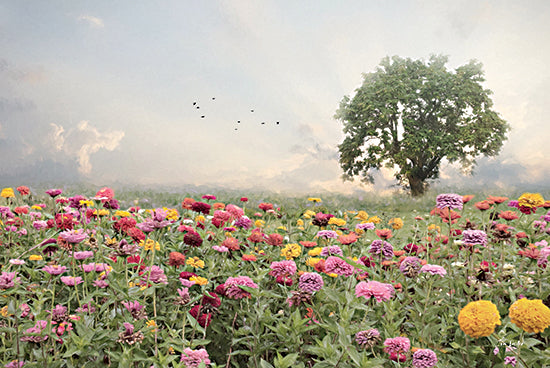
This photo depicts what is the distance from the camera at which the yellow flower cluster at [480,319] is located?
5.70 ft

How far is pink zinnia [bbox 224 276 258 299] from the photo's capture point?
2197mm

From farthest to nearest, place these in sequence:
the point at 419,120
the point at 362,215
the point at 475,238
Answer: the point at 419,120 → the point at 362,215 → the point at 475,238

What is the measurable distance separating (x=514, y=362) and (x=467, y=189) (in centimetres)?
1691

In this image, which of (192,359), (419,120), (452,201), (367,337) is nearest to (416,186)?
(419,120)

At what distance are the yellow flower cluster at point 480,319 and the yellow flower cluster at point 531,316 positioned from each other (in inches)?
4.6

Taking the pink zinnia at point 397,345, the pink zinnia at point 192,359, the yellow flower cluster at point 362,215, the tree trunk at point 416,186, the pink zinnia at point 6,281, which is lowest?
the pink zinnia at point 192,359

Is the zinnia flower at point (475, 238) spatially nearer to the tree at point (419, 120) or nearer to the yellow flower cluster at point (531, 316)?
the yellow flower cluster at point (531, 316)

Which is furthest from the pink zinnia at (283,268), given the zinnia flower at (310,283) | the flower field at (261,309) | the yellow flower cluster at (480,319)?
the yellow flower cluster at (480,319)

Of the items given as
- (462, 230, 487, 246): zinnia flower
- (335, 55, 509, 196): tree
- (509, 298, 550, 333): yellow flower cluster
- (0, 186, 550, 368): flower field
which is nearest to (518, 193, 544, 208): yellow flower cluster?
(0, 186, 550, 368): flower field

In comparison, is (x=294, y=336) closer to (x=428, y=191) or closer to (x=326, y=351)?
(x=326, y=351)

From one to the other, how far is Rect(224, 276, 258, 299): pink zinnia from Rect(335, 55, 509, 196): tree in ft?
50.1

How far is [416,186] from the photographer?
18062 millimetres

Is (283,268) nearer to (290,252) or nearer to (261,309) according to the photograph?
(261,309)

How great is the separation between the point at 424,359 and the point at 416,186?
17.3 meters
